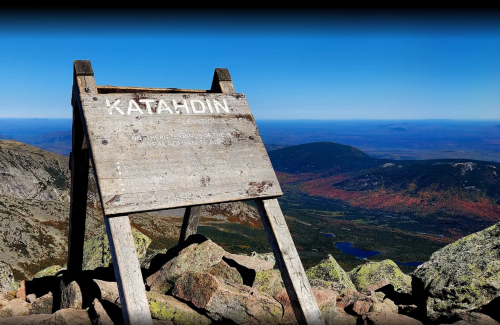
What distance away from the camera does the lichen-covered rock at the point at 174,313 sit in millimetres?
6641

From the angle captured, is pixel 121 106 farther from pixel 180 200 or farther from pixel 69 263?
pixel 69 263

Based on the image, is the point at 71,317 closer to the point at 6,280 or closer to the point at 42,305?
the point at 42,305

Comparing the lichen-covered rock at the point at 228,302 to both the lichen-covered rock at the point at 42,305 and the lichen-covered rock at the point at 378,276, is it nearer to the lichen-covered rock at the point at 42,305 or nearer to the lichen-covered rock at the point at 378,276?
the lichen-covered rock at the point at 42,305

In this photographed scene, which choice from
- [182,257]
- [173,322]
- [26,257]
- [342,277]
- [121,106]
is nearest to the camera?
[121,106]

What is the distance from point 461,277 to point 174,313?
20.1 ft

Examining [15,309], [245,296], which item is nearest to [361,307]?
[245,296]

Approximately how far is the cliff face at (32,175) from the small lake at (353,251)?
208ft

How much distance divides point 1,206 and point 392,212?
149663 millimetres

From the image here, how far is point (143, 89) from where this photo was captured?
6.89m

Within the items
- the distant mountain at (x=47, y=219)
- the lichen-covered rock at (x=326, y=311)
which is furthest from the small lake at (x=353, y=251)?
the lichen-covered rock at (x=326, y=311)

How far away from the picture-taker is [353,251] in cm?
8375

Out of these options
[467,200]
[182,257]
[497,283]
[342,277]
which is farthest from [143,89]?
[467,200]

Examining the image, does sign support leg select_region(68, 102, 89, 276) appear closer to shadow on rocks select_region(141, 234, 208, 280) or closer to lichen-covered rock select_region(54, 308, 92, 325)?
lichen-covered rock select_region(54, 308, 92, 325)

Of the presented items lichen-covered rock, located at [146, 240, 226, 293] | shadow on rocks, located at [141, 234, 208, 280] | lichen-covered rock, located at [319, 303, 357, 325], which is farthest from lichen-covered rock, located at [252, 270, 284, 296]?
shadow on rocks, located at [141, 234, 208, 280]
